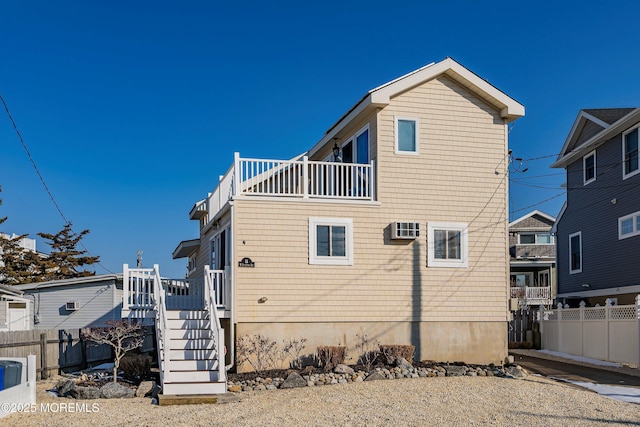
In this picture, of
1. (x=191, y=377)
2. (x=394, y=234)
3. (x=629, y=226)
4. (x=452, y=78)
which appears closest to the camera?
(x=191, y=377)

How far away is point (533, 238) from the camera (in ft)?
121

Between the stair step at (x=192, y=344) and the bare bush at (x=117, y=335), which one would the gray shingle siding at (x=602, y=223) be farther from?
Answer: the bare bush at (x=117, y=335)

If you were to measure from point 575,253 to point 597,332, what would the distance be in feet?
23.8

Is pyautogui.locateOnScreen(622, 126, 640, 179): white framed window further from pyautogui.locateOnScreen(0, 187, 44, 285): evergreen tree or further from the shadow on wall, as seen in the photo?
pyautogui.locateOnScreen(0, 187, 44, 285): evergreen tree

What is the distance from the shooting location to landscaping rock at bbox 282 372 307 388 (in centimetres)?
1274

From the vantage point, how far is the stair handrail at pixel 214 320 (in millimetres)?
11945

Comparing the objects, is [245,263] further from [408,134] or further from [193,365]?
[408,134]

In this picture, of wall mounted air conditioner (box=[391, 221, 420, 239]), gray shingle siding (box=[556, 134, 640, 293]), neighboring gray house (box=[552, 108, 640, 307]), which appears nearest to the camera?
wall mounted air conditioner (box=[391, 221, 420, 239])

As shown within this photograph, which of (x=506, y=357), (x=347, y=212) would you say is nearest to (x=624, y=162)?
(x=506, y=357)

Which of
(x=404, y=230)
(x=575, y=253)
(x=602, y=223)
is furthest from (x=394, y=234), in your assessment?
(x=575, y=253)

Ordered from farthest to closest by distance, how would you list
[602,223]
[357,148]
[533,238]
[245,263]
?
[533,238] → [602,223] → [357,148] → [245,263]

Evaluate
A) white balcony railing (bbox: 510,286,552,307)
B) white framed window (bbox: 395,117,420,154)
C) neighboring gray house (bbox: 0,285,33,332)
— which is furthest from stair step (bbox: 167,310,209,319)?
white balcony railing (bbox: 510,286,552,307)

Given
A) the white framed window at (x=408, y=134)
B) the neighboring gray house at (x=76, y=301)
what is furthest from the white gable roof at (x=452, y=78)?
the neighboring gray house at (x=76, y=301)

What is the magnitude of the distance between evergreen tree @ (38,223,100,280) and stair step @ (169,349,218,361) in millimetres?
29378
